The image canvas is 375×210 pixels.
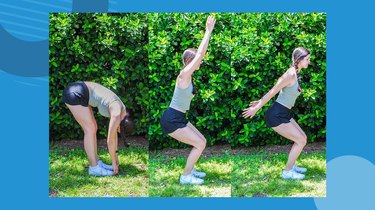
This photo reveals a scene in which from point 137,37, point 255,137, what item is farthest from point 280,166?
point 137,37

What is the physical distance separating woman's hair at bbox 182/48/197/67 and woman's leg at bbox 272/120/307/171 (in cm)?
112

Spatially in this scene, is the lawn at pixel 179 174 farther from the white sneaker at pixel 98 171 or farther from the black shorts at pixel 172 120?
the white sneaker at pixel 98 171

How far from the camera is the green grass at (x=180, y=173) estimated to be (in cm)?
607

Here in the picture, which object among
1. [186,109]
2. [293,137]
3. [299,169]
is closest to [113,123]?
[186,109]

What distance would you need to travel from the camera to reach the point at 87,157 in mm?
6246

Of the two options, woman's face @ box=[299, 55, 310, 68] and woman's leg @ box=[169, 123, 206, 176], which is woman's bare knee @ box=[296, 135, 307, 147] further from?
woman's leg @ box=[169, 123, 206, 176]

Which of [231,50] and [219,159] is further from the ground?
[231,50]

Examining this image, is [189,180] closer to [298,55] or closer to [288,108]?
[288,108]

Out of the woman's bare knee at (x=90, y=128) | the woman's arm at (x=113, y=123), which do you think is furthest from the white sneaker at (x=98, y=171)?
the woman's bare knee at (x=90, y=128)

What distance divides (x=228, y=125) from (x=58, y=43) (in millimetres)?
1945

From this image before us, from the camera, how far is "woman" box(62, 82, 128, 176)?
6129 mm

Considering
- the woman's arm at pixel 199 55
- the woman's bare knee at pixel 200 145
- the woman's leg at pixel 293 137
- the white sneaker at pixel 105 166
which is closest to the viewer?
the woman's arm at pixel 199 55
